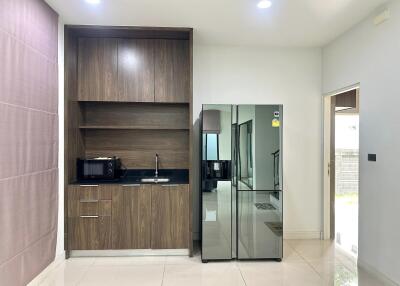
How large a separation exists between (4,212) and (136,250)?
171 cm

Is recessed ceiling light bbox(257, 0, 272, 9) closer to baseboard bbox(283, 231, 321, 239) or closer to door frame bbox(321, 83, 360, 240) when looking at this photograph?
door frame bbox(321, 83, 360, 240)

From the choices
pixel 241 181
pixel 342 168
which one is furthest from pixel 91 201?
pixel 342 168

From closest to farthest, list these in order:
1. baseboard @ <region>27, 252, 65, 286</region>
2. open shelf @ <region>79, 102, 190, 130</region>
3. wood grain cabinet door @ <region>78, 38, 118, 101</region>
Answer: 1. baseboard @ <region>27, 252, 65, 286</region>
2. wood grain cabinet door @ <region>78, 38, 118, 101</region>
3. open shelf @ <region>79, 102, 190, 130</region>

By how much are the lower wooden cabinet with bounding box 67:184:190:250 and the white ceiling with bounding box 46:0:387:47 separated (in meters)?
1.97

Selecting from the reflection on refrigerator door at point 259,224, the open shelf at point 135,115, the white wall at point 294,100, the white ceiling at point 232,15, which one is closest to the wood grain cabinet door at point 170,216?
the reflection on refrigerator door at point 259,224

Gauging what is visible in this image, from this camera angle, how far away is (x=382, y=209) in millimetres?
2990

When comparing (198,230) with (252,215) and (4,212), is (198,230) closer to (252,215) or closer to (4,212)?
(252,215)

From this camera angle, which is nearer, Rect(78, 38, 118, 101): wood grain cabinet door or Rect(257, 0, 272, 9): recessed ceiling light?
Rect(257, 0, 272, 9): recessed ceiling light

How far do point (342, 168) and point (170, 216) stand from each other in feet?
12.2

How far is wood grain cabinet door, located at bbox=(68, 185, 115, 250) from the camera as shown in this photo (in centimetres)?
352

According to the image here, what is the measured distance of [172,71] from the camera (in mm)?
3891

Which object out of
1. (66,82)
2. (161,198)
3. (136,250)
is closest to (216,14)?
(66,82)

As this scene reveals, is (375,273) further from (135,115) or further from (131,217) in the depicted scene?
(135,115)

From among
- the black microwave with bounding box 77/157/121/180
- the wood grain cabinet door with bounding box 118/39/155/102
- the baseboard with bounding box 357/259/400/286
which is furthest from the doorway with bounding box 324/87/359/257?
the black microwave with bounding box 77/157/121/180
